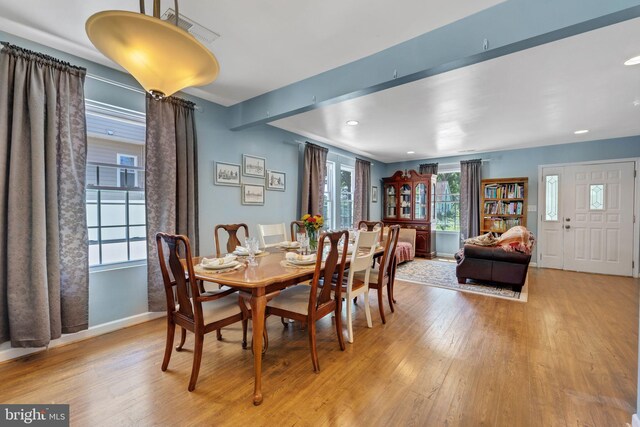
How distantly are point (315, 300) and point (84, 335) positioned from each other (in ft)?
7.19

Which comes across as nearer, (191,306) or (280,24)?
(191,306)

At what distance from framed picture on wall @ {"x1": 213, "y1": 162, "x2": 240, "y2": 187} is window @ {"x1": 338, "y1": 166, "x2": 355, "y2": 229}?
2.75m

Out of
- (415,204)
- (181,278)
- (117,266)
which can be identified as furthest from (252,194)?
(415,204)

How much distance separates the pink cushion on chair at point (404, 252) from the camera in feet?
18.6

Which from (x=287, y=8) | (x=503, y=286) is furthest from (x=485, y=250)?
(x=287, y=8)

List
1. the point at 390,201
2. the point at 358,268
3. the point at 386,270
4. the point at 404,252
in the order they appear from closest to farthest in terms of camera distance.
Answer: the point at 358,268, the point at 386,270, the point at 404,252, the point at 390,201

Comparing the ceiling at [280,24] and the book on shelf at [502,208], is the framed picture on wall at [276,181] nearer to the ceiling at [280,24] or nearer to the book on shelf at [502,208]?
the ceiling at [280,24]

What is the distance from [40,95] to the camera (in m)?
2.15

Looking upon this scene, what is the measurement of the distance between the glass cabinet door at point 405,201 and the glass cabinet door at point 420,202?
206 millimetres

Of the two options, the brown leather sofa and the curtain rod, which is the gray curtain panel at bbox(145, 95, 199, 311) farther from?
the brown leather sofa

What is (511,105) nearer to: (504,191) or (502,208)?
(504,191)

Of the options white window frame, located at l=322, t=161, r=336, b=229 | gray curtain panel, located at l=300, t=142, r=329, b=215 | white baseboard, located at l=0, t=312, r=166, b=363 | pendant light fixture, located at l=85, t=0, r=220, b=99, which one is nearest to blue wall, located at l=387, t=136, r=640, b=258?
white window frame, located at l=322, t=161, r=336, b=229

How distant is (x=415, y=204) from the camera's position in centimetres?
675

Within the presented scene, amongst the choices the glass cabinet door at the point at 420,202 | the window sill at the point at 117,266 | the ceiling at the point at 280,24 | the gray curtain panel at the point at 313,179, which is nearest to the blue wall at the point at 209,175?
the window sill at the point at 117,266
